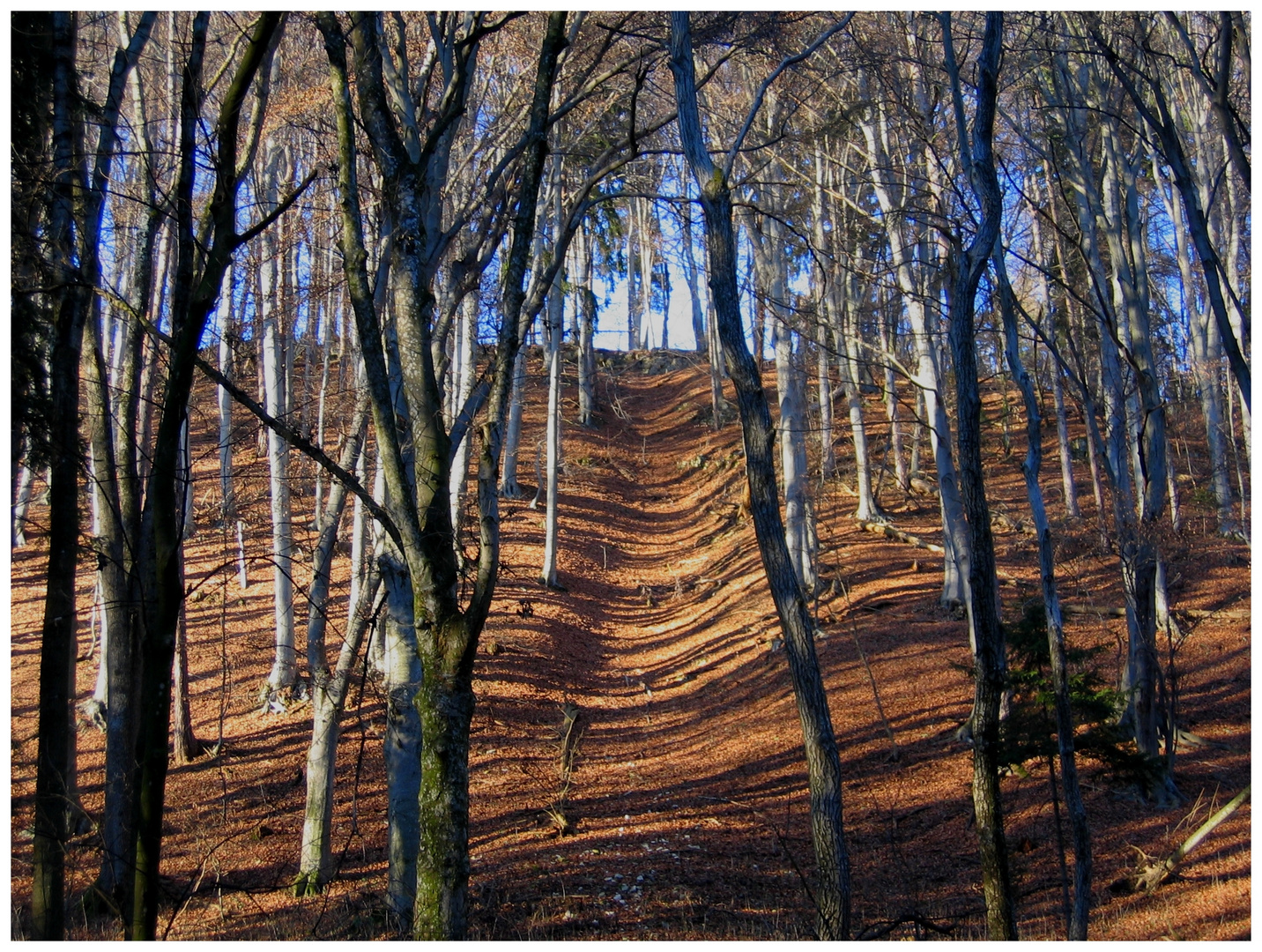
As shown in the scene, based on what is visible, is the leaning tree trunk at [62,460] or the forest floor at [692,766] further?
the forest floor at [692,766]

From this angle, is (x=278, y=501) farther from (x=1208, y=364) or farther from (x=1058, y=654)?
(x=1208, y=364)

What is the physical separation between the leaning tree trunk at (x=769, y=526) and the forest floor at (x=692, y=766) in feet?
1.18

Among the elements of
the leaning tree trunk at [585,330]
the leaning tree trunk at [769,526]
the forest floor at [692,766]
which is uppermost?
the leaning tree trunk at [585,330]

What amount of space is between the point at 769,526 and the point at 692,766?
20.4 feet

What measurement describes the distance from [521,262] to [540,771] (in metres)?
7.24

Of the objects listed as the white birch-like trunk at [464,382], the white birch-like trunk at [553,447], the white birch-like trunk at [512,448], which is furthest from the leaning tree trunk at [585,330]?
the white birch-like trunk at [464,382]

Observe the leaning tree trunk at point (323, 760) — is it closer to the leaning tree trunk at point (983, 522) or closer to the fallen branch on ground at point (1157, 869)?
the leaning tree trunk at point (983, 522)

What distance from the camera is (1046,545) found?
6.32 metres

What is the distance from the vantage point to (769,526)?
591 cm

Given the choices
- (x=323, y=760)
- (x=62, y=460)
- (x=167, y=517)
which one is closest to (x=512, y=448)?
(x=323, y=760)

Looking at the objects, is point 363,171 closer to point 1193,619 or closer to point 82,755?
point 82,755

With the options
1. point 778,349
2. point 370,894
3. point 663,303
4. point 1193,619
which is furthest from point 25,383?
point 663,303

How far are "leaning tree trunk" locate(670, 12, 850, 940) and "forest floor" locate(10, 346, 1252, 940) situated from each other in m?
0.36

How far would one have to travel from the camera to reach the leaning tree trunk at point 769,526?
553cm
